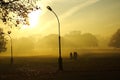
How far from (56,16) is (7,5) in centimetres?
2077

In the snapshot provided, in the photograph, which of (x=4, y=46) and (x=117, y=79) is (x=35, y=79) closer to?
(x=117, y=79)

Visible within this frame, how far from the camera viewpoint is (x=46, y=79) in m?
32.9

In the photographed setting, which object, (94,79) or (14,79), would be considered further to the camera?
(14,79)

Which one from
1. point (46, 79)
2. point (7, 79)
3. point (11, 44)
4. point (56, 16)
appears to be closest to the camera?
point (46, 79)

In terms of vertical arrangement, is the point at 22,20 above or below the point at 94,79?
above

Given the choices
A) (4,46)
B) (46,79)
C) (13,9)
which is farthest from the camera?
(4,46)

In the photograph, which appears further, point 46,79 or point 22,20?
point 46,79

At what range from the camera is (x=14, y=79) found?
34.9m

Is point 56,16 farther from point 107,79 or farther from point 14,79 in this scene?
point 107,79

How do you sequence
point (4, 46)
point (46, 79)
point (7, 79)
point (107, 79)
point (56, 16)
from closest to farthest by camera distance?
point (107, 79), point (46, 79), point (7, 79), point (56, 16), point (4, 46)

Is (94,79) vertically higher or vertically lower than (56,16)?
lower

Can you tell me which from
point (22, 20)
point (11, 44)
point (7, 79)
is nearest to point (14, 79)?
point (7, 79)

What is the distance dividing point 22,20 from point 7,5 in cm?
170

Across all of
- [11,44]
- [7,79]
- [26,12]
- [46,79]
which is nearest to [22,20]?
[26,12]
